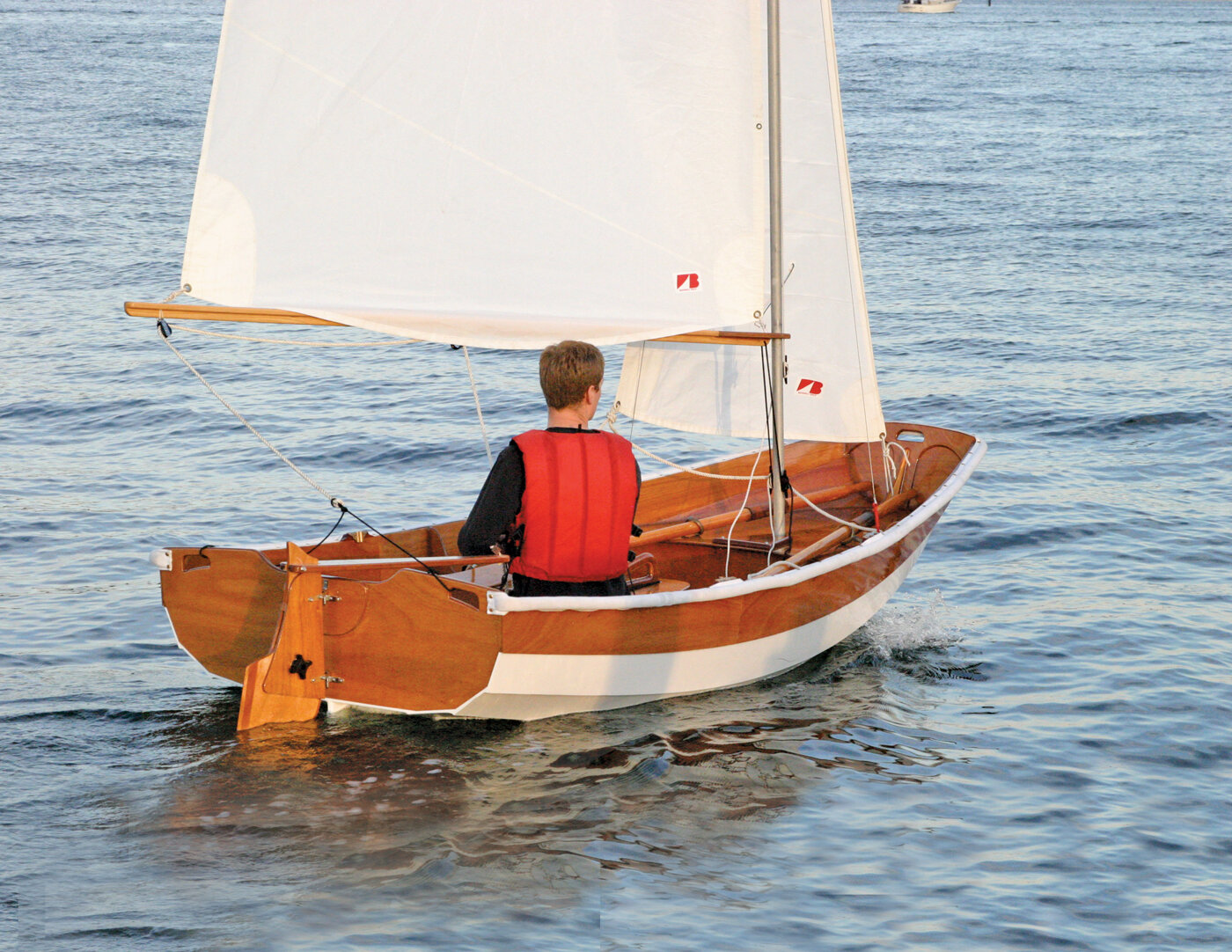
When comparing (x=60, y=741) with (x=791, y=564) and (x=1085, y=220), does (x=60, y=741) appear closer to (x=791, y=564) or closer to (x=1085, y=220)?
(x=791, y=564)

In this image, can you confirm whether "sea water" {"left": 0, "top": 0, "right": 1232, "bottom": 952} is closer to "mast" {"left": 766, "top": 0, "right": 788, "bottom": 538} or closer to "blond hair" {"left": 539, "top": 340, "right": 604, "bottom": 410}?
"mast" {"left": 766, "top": 0, "right": 788, "bottom": 538}

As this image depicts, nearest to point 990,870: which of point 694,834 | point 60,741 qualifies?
point 694,834

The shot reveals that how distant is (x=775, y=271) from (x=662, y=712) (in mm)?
2128

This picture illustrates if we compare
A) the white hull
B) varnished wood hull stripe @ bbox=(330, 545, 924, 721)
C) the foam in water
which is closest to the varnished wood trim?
varnished wood hull stripe @ bbox=(330, 545, 924, 721)

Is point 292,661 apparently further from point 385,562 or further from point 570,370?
point 570,370

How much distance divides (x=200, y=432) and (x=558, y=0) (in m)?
7.49

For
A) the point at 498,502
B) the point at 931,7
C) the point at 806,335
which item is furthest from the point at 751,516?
the point at 931,7

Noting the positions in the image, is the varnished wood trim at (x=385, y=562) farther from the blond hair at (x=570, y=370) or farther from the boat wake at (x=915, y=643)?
the boat wake at (x=915, y=643)

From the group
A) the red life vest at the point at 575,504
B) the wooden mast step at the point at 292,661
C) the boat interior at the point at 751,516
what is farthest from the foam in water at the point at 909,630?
the wooden mast step at the point at 292,661

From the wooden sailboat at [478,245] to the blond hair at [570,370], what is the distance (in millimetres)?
400

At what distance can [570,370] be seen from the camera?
557cm

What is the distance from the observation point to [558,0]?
6.16m

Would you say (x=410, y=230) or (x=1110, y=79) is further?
(x=1110, y=79)

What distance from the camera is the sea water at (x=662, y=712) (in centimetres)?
494
